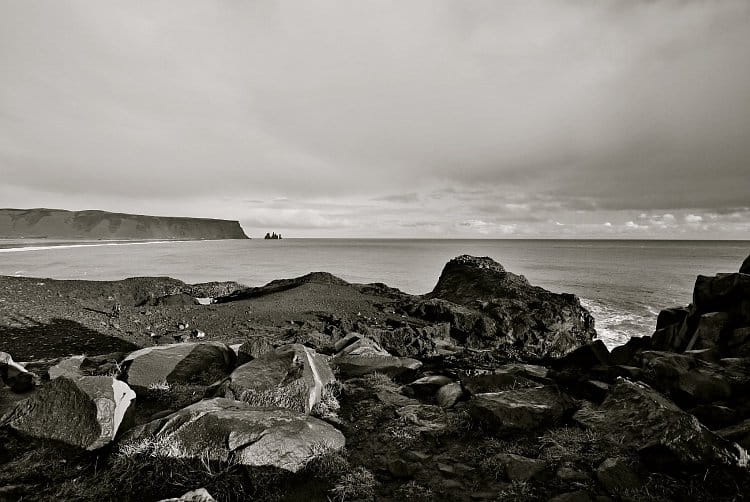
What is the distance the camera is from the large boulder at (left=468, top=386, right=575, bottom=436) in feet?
19.2

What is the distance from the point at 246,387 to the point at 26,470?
9.56 feet

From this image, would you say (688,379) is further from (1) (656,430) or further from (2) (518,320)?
(2) (518,320)

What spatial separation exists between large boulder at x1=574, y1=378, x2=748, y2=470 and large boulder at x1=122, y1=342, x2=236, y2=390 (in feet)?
24.7

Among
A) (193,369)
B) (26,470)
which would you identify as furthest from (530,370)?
(26,470)

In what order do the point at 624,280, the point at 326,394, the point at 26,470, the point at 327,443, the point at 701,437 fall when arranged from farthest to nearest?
1. the point at 624,280
2. the point at 326,394
3. the point at 327,443
4. the point at 26,470
5. the point at 701,437

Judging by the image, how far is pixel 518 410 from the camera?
6.02m

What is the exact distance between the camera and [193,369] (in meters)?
8.52

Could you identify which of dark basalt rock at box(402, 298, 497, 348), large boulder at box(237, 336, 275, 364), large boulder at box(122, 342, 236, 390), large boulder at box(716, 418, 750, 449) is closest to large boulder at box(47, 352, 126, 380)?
large boulder at box(122, 342, 236, 390)

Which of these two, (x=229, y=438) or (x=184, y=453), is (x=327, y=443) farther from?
(x=184, y=453)

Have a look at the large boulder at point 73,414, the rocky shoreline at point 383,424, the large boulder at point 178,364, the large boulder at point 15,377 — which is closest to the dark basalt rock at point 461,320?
the rocky shoreline at point 383,424

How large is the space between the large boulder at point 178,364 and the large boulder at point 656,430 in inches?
297

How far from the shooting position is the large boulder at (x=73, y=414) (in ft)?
17.3

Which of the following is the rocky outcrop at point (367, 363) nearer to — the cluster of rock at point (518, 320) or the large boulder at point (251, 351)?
the large boulder at point (251, 351)

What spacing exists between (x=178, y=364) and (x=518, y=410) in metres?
7.19
